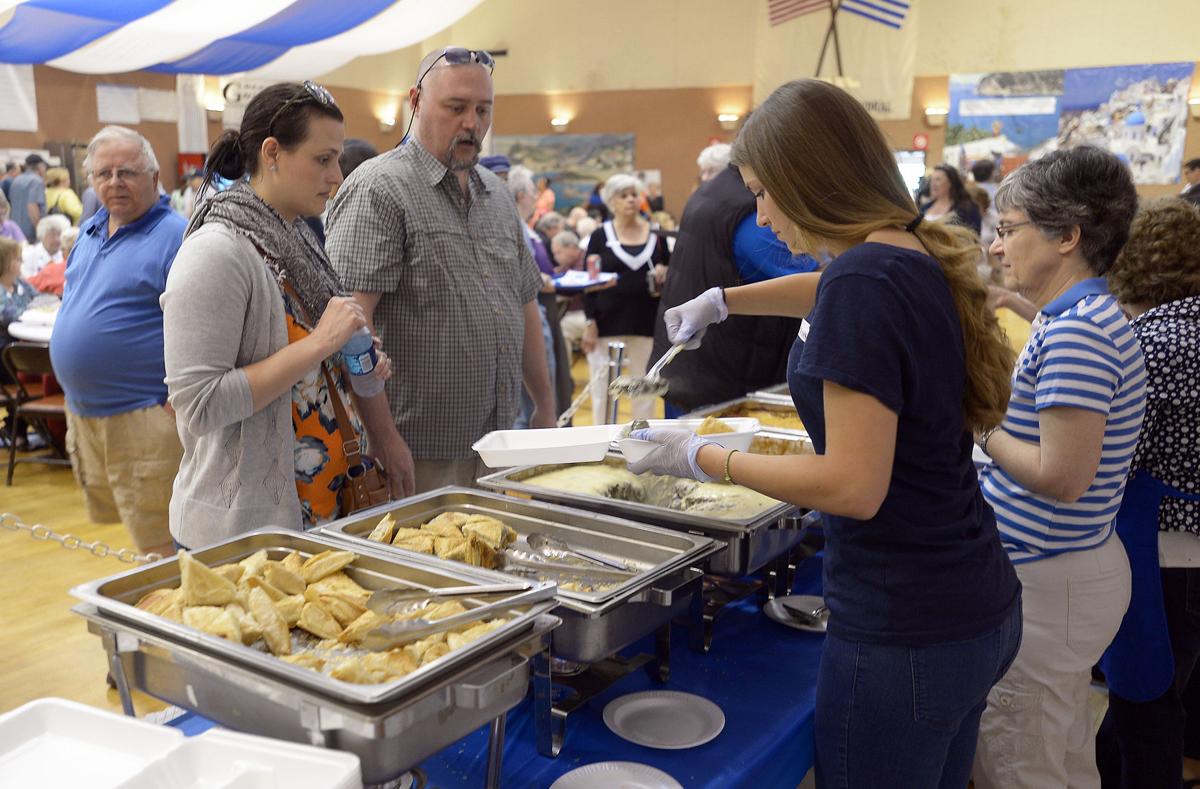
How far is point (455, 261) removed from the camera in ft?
7.00

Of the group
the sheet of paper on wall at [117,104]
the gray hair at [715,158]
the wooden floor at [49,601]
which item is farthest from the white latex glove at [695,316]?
the sheet of paper on wall at [117,104]

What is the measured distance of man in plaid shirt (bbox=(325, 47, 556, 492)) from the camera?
2.05 m

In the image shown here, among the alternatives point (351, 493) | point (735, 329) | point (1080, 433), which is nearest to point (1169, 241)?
point (1080, 433)

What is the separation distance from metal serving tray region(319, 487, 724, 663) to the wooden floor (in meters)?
1.54

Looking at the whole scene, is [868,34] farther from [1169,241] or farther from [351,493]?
[351,493]

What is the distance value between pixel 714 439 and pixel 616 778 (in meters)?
0.56

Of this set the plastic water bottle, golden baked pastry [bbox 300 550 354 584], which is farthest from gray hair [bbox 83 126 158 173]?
golden baked pastry [bbox 300 550 354 584]

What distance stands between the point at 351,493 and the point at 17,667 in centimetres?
178

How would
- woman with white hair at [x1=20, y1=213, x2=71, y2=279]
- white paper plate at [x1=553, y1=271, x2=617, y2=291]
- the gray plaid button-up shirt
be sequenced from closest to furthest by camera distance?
1. the gray plaid button-up shirt
2. white paper plate at [x1=553, y1=271, x2=617, y2=291]
3. woman with white hair at [x1=20, y1=213, x2=71, y2=279]

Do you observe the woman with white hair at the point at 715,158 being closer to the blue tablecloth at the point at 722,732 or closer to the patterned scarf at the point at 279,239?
the patterned scarf at the point at 279,239

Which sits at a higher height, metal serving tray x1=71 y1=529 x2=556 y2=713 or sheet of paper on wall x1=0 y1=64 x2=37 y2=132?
sheet of paper on wall x1=0 y1=64 x2=37 y2=132

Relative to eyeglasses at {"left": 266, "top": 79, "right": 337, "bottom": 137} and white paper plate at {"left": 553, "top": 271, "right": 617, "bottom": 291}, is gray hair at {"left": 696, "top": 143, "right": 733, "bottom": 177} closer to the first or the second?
white paper plate at {"left": 553, "top": 271, "right": 617, "bottom": 291}

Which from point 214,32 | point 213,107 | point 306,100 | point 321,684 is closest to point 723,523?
point 321,684

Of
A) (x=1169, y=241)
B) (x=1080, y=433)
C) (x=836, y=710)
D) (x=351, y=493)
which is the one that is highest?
(x=1169, y=241)
